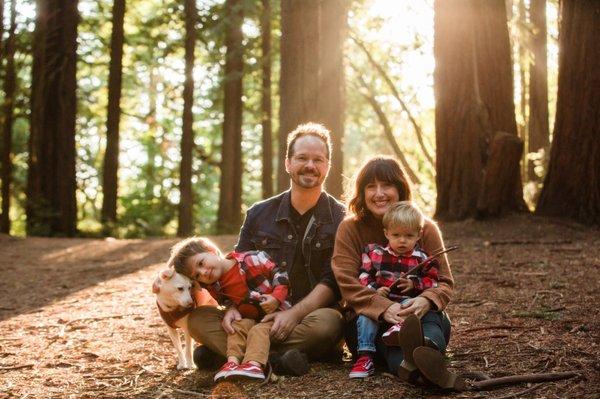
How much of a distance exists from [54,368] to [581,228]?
6971 mm

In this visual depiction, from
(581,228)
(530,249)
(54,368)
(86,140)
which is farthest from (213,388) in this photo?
(86,140)

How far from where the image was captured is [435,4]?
10.5 m

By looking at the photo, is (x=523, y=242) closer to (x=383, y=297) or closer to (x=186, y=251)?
(x=383, y=297)

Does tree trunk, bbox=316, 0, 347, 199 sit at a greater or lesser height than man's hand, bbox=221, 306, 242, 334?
→ greater

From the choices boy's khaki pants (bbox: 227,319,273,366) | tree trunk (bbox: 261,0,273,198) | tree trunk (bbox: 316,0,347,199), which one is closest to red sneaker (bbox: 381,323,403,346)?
boy's khaki pants (bbox: 227,319,273,366)

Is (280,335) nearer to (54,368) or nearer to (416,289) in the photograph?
(416,289)

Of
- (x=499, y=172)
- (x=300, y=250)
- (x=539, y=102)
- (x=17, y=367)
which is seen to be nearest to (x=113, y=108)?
(x=539, y=102)

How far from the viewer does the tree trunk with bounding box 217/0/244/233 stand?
62.7ft

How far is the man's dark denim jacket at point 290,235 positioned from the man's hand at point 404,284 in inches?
28.7

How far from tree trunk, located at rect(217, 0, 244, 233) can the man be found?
544 inches

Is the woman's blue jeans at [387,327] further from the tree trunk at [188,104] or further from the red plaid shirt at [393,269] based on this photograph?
the tree trunk at [188,104]

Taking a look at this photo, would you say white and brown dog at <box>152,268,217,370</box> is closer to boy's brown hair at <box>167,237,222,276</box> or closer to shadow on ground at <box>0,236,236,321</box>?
boy's brown hair at <box>167,237,222,276</box>

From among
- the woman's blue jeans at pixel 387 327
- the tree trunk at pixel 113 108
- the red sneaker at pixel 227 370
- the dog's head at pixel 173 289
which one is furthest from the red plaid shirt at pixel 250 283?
the tree trunk at pixel 113 108

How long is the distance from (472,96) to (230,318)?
22.0ft
